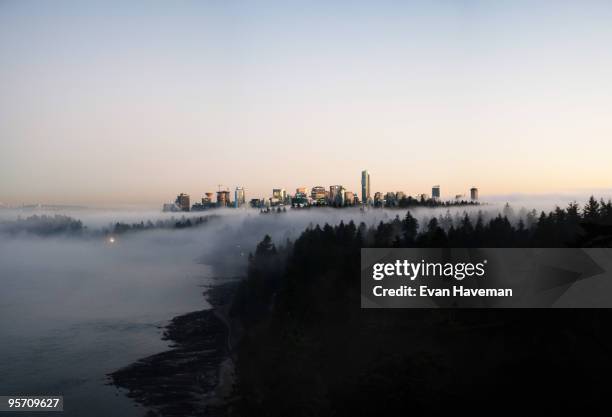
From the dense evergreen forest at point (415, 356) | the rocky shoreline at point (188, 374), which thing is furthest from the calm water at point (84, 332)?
the dense evergreen forest at point (415, 356)

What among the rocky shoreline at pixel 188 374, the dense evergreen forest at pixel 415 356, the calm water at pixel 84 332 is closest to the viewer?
the dense evergreen forest at pixel 415 356

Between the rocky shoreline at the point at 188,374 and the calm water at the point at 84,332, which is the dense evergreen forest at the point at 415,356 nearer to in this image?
the rocky shoreline at the point at 188,374

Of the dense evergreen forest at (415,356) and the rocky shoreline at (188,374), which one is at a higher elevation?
the dense evergreen forest at (415,356)

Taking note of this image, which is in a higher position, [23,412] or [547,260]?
[547,260]

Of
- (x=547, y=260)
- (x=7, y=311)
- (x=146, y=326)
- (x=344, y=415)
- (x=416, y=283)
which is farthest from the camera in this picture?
(x=7, y=311)

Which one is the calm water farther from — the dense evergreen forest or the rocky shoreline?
the dense evergreen forest

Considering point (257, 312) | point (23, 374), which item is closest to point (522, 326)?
point (257, 312)

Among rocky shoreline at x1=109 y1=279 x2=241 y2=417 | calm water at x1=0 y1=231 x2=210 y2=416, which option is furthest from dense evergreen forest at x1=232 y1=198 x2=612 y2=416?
calm water at x1=0 y1=231 x2=210 y2=416

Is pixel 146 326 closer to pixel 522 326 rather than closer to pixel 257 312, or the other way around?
pixel 257 312
